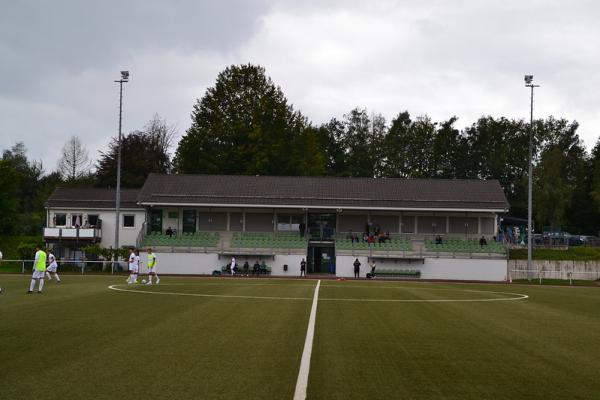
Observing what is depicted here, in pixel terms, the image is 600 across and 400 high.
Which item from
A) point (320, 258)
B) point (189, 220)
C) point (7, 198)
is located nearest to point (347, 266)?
point (320, 258)

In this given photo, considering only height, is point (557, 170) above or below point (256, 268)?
above

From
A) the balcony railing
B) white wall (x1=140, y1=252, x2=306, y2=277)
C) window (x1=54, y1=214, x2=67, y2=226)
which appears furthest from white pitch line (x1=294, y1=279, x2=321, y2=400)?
window (x1=54, y1=214, x2=67, y2=226)

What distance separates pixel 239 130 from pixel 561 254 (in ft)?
125

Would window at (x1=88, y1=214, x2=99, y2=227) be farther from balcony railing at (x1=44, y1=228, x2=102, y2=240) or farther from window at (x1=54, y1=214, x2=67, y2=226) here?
balcony railing at (x1=44, y1=228, x2=102, y2=240)

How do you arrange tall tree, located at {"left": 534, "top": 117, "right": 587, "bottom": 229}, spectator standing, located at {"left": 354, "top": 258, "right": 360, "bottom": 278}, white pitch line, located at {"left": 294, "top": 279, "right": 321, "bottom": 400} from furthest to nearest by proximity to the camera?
tall tree, located at {"left": 534, "top": 117, "right": 587, "bottom": 229}, spectator standing, located at {"left": 354, "top": 258, "right": 360, "bottom": 278}, white pitch line, located at {"left": 294, "top": 279, "right": 321, "bottom": 400}

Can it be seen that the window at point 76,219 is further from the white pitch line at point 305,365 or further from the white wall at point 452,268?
the white pitch line at point 305,365

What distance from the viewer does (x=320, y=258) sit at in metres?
62.6

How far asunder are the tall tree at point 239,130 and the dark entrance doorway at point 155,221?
1868 centimetres

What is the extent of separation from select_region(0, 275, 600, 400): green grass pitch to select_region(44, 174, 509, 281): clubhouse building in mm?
38323

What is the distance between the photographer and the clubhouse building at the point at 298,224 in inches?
2344

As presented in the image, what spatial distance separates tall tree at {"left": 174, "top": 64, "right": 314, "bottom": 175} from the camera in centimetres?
8356

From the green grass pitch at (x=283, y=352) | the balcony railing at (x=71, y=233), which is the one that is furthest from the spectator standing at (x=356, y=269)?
the green grass pitch at (x=283, y=352)

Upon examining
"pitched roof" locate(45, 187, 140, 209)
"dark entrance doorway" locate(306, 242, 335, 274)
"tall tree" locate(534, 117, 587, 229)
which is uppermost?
"tall tree" locate(534, 117, 587, 229)

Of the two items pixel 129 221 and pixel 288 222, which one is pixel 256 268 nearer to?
pixel 288 222
